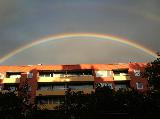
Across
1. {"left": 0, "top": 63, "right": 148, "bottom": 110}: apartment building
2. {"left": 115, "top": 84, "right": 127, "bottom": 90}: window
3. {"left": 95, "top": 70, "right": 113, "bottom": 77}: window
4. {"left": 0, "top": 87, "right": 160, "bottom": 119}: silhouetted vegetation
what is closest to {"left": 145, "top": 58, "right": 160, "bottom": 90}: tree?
{"left": 0, "top": 87, "right": 160, "bottom": 119}: silhouetted vegetation

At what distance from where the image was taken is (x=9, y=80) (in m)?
65.7

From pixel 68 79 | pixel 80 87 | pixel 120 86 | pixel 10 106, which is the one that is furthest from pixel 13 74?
pixel 10 106

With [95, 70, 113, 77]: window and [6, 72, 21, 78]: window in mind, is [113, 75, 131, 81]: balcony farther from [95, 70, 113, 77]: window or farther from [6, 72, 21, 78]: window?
[6, 72, 21, 78]: window

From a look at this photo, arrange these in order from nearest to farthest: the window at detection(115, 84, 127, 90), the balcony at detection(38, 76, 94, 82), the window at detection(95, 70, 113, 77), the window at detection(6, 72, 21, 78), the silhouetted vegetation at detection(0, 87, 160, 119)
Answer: the silhouetted vegetation at detection(0, 87, 160, 119) → the balcony at detection(38, 76, 94, 82) → the window at detection(115, 84, 127, 90) → the window at detection(95, 70, 113, 77) → the window at detection(6, 72, 21, 78)

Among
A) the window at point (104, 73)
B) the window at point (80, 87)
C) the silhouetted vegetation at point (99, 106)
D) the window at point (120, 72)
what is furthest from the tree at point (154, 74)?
the window at point (120, 72)

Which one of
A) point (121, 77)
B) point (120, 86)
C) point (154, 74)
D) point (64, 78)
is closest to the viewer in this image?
point (154, 74)

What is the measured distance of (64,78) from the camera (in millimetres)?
65438

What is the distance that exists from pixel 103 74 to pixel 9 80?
20.2 meters

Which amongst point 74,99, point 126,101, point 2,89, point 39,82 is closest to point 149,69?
point 126,101

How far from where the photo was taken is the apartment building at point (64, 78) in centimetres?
6394

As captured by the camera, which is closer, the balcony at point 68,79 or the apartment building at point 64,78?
the apartment building at point 64,78

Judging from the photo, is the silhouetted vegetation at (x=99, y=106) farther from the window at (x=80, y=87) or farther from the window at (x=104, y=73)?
the window at (x=104, y=73)

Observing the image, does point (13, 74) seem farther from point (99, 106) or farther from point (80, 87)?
point (99, 106)

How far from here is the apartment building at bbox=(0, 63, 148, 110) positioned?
63938 millimetres
